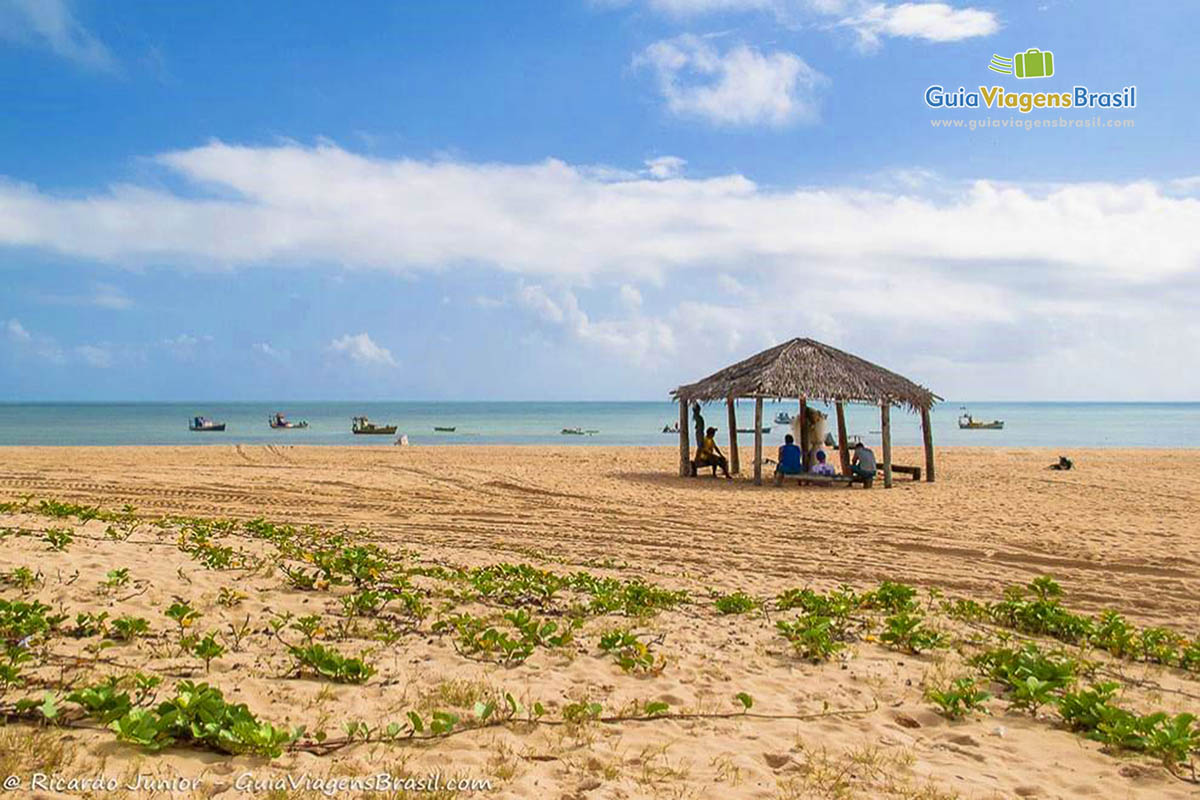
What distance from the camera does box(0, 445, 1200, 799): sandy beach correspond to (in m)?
3.24

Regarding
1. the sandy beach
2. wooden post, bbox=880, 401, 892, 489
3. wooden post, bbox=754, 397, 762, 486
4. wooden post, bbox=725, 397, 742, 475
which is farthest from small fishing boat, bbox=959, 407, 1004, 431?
the sandy beach

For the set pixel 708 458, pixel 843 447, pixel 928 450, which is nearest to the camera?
pixel 928 450

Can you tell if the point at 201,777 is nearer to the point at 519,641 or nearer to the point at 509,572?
the point at 519,641

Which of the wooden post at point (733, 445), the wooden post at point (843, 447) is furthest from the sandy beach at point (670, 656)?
the wooden post at point (843, 447)

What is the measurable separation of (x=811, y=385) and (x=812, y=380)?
0.55ft

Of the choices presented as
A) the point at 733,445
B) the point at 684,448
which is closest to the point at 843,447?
the point at 733,445

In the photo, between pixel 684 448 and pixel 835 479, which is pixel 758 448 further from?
pixel 684 448

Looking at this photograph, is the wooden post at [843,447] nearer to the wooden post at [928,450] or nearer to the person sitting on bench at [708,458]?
the wooden post at [928,450]

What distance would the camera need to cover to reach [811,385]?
15953 mm

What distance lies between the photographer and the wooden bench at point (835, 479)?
1567cm

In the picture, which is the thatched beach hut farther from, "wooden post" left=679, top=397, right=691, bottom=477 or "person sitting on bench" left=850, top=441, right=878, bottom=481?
"person sitting on bench" left=850, top=441, right=878, bottom=481

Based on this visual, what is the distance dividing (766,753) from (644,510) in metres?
8.79

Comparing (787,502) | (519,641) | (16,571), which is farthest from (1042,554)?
(16,571)

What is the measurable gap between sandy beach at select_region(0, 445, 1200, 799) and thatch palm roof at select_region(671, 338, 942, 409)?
13.0 feet
